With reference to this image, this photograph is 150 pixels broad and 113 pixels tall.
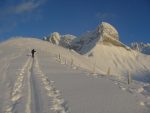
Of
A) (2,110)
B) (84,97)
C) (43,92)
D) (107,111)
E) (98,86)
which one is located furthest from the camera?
(98,86)

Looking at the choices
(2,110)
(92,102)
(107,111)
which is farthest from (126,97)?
(2,110)

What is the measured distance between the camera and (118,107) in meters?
13.6

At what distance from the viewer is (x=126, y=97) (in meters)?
15.7

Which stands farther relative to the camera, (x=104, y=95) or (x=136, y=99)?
(x=104, y=95)

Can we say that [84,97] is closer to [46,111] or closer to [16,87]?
[46,111]

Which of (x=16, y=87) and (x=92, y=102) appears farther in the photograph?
(x=16, y=87)

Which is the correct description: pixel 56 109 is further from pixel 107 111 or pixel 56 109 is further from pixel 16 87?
pixel 16 87

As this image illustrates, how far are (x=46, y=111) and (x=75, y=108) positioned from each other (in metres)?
1.18

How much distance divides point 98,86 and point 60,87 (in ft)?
7.14

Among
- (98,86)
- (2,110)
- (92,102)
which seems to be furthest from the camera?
(98,86)

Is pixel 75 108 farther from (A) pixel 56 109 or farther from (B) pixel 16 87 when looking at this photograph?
(B) pixel 16 87

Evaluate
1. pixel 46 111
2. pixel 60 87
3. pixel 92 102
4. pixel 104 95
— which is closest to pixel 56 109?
pixel 46 111

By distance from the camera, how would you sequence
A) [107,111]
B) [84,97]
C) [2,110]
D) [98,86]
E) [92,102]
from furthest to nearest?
[98,86] < [84,97] < [92,102] < [2,110] < [107,111]

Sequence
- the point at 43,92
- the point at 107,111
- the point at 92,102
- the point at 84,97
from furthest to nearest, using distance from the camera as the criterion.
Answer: the point at 43,92 < the point at 84,97 < the point at 92,102 < the point at 107,111
